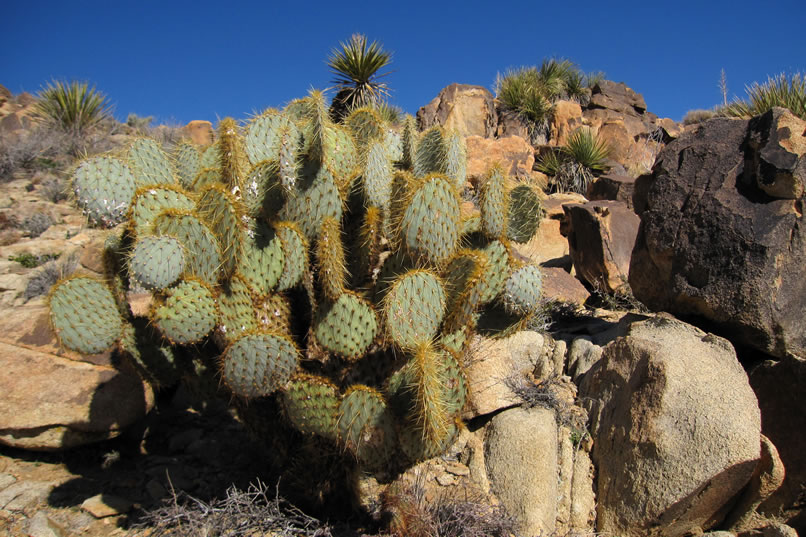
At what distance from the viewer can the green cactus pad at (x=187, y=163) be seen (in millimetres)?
3688

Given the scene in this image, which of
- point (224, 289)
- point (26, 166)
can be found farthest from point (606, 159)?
point (26, 166)

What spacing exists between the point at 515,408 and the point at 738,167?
2.91m

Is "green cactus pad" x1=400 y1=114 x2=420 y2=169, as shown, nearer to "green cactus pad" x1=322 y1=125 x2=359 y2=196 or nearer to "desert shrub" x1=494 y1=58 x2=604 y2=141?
"green cactus pad" x1=322 y1=125 x2=359 y2=196

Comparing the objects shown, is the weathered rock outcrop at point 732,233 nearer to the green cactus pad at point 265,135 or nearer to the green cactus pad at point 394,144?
the green cactus pad at point 394,144

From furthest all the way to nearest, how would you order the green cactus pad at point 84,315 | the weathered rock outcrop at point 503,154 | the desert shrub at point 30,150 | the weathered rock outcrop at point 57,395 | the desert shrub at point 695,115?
the desert shrub at point 695,115 < the desert shrub at point 30,150 < the weathered rock outcrop at point 503,154 < the weathered rock outcrop at point 57,395 < the green cactus pad at point 84,315

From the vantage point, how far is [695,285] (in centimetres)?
438

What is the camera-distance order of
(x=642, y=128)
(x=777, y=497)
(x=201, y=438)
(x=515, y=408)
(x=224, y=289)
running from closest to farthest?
(x=224, y=289), (x=777, y=497), (x=515, y=408), (x=201, y=438), (x=642, y=128)

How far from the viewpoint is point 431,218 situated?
2.76m

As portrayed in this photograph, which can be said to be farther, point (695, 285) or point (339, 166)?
point (695, 285)

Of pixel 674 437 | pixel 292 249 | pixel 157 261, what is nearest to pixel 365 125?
pixel 292 249

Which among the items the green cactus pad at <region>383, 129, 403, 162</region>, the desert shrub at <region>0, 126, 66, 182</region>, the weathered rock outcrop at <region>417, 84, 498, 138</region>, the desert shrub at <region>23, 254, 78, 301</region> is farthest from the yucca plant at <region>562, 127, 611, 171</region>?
the desert shrub at <region>0, 126, 66, 182</region>

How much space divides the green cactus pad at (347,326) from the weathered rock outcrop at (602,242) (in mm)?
4225

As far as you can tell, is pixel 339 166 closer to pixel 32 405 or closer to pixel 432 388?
pixel 432 388

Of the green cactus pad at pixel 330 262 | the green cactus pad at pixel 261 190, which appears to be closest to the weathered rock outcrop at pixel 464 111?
the green cactus pad at pixel 261 190
